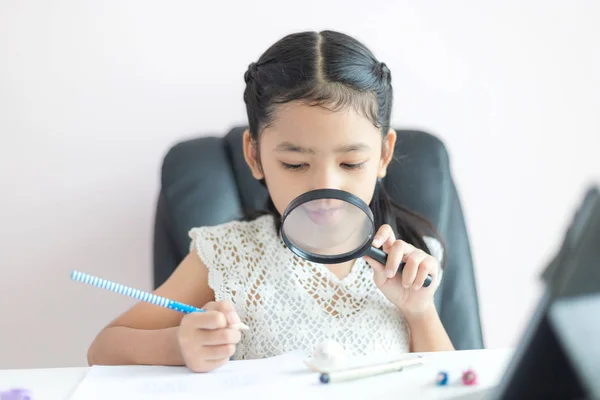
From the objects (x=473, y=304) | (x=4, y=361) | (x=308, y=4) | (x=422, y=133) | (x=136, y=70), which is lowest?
(x=4, y=361)

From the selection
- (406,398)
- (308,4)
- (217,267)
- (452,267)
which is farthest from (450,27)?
(406,398)

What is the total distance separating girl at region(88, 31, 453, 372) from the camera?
4.93ft

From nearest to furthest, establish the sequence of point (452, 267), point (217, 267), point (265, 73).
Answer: point (265, 73)
point (217, 267)
point (452, 267)

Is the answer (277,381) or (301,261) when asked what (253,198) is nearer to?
(301,261)

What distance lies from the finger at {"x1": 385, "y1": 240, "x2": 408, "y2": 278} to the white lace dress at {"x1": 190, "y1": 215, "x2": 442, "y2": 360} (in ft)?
0.77

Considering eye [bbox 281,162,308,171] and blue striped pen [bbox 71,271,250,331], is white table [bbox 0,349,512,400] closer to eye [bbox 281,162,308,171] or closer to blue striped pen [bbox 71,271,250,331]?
blue striped pen [bbox 71,271,250,331]

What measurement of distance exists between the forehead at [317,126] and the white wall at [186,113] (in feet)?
2.51

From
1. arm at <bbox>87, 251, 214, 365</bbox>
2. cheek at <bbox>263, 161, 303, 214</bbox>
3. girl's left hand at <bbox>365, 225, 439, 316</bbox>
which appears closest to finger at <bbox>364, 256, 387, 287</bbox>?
girl's left hand at <bbox>365, 225, 439, 316</bbox>

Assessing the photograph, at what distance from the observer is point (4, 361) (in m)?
2.42

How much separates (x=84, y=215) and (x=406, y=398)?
1477mm

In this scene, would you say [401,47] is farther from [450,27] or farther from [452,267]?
[452,267]

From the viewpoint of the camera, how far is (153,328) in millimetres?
1723

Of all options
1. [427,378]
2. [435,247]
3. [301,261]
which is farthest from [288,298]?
[427,378]

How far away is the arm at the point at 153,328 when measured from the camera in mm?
1506
